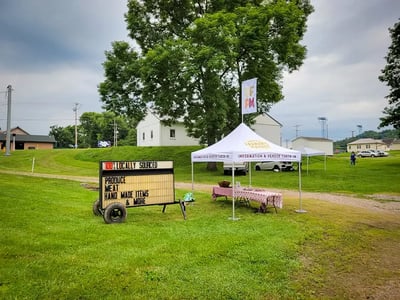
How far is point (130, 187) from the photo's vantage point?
8.81 m

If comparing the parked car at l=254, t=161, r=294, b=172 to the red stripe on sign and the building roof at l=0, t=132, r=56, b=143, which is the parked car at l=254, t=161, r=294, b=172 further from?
the building roof at l=0, t=132, r=56, b=143

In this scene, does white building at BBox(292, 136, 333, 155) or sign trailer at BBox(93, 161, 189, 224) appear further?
white building at BBox(292, 136, 333, 155)

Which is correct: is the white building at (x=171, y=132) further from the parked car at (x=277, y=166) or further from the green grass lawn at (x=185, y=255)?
the green grass lawn at (x=185, y=255)

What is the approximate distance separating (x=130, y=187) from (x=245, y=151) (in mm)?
3707

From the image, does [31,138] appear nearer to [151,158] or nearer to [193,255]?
[151,158]

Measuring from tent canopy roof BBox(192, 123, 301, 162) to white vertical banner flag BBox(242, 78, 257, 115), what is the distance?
4.76ft

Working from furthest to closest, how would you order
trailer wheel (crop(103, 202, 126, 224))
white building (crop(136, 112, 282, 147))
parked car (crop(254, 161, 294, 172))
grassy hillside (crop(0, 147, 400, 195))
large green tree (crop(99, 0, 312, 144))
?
1. white building (crop(136, 112, 282, 147))
2. parked car (crop(254, 161, 294, 172))
3. grassy hillside (crop(0, 147, 400, 195))
4. large green tree (crop(99, 0, 312, 144))
5. trailer wheel (crop(103, 202, 126, 224))

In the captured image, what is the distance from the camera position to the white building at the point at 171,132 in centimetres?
4281

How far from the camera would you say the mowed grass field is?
4184 millimetres

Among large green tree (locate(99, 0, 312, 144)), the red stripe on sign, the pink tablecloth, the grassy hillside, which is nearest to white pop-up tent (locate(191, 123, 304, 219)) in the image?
the pink tablecloth

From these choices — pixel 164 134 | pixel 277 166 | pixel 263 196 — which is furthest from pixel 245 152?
pixel 164 134

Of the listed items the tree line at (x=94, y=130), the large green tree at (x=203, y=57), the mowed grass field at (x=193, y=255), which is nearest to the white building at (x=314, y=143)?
the large green tree at (x=203, y=57)

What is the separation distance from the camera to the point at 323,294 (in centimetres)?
→ 428

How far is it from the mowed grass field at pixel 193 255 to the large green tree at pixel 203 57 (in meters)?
14.5
